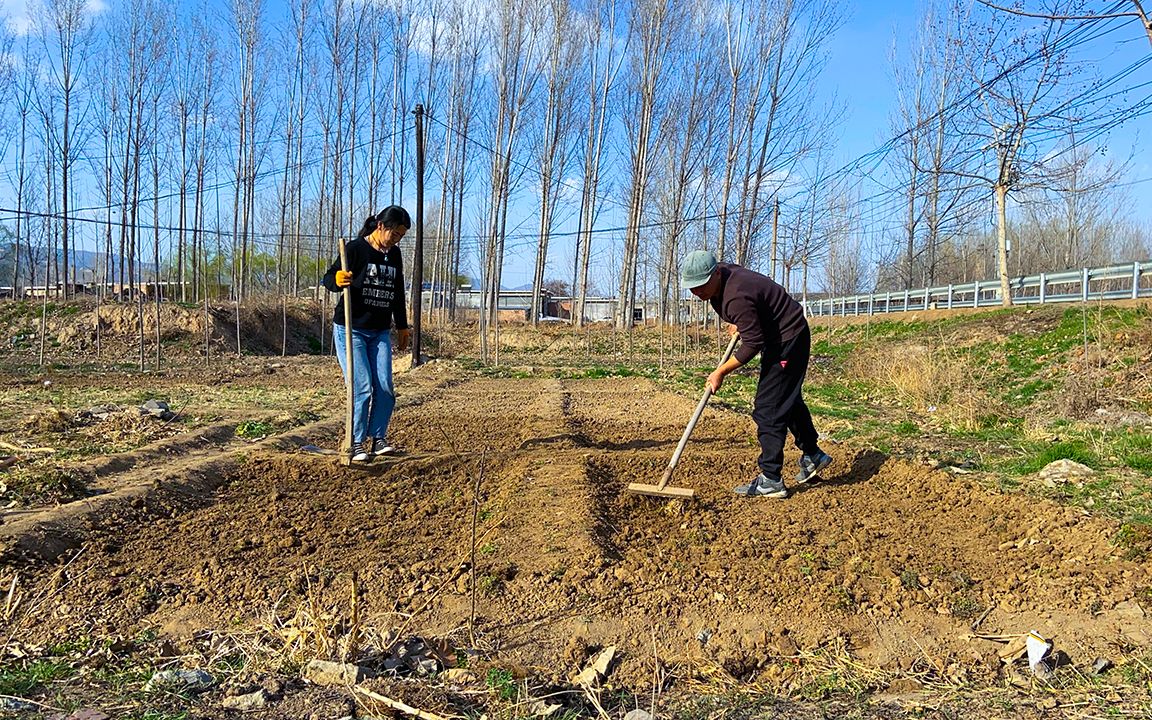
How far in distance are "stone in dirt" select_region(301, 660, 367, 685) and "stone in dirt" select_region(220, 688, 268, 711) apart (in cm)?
17

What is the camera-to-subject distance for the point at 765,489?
4.96 metres

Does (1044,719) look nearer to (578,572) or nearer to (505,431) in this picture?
(578,572)

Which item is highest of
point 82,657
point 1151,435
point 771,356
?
point 771,356

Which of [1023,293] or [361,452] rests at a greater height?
[1023,293]

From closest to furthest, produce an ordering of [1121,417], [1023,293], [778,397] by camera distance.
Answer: [778,397], [1121,417], [1023,293]

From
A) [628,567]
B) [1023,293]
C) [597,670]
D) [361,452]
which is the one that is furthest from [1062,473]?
[1023,293]

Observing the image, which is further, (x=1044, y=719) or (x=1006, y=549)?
(x=1006, y=549)

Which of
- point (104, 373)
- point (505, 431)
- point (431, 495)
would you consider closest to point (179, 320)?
point (104, 373)

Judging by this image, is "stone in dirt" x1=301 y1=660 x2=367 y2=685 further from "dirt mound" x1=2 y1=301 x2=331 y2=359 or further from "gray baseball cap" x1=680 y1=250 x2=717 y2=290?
"dirt mound" x1=2 y1=301 x2=331 y2=359

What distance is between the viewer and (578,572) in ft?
11.2

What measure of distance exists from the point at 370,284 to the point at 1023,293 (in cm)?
2467

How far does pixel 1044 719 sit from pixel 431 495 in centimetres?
343

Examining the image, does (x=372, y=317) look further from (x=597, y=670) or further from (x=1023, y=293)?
(x=1023, y=293)

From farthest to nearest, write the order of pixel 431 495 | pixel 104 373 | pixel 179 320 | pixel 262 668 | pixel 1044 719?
pixel 179 320, pixel 104 373, pixel 431 495, pixel 262 668, pixel 1044 719
